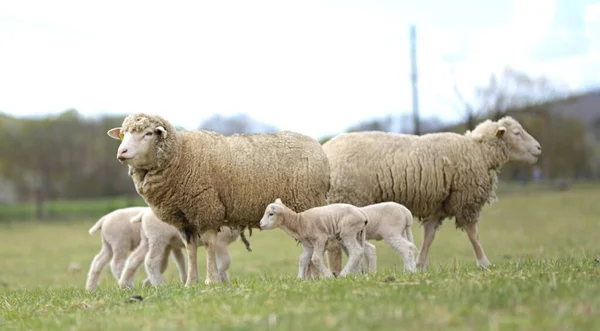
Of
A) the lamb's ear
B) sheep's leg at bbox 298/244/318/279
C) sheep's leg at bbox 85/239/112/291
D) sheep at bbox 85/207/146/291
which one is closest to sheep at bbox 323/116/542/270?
sheep's leg at bbox 298/244/318/279

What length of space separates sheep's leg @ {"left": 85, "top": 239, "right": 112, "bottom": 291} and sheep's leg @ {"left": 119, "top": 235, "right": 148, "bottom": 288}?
0.55 m

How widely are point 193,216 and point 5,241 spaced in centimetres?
2642

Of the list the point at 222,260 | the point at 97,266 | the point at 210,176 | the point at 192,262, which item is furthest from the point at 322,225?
the point at 97,266

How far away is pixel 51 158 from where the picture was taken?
6238 cm

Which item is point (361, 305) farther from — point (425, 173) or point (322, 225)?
point (425, 173)

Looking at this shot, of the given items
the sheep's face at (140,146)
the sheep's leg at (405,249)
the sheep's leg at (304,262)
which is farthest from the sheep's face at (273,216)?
the sheep's face at (140,146)

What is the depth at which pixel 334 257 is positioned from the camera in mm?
11039

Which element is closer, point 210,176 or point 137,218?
point 210,176

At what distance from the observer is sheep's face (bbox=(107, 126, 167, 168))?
9242 millimetres

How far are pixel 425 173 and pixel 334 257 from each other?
2.01 meters

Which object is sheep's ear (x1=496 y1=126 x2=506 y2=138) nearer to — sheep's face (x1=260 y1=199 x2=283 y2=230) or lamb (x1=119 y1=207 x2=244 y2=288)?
lamb (x1=119 y1=207 x2=244 y2=288)

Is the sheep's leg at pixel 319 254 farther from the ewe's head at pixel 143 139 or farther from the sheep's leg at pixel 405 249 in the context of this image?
the ewe's head at pixel 143 139

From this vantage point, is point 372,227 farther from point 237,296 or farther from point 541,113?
point 541,113

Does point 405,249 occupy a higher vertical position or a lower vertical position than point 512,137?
lower
